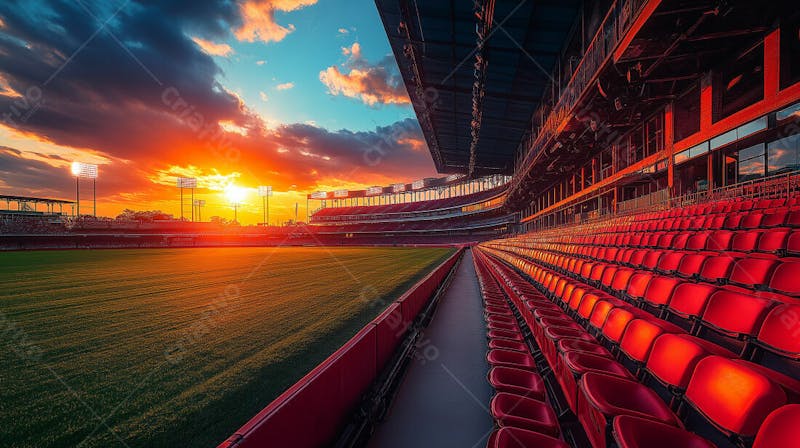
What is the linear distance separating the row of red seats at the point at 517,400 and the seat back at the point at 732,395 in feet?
2.02

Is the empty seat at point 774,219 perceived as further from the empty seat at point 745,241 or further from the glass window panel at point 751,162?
the glass window panel at point 751,162

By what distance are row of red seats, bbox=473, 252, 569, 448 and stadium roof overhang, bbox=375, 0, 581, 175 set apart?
8.53 meters

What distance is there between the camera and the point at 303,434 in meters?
1.56

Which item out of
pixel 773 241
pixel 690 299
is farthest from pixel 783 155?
pixel 690 299

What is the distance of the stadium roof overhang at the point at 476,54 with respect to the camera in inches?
380

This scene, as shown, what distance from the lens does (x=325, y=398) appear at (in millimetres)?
1785

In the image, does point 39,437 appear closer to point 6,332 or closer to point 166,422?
point 166,422

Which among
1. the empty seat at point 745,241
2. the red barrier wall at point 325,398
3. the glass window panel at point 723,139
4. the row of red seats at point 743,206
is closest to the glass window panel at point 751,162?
the glass window panel at point 723,139

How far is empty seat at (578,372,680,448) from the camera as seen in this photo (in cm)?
140

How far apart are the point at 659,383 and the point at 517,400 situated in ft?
2.99

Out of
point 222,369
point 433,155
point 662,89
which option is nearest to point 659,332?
point 222,369

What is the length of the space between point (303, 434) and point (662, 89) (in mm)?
13442

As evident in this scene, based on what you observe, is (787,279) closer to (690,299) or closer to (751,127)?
(690,299)

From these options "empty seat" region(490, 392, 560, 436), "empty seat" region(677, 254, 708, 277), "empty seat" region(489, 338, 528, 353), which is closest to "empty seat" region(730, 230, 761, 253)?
"empty seat" region(677, 254, 708, 277)
